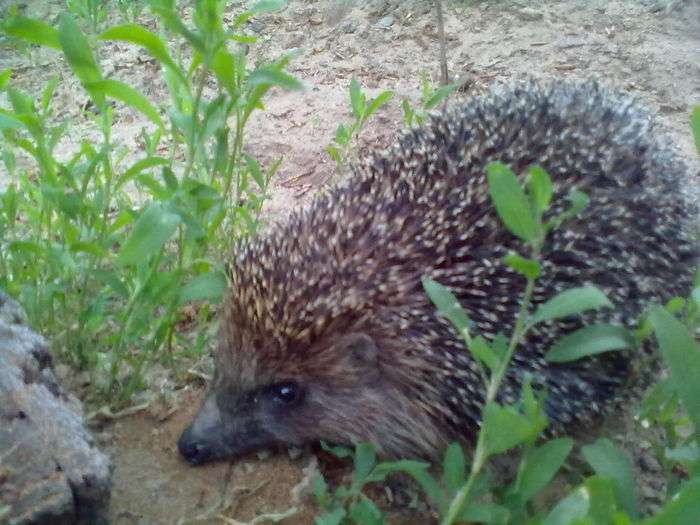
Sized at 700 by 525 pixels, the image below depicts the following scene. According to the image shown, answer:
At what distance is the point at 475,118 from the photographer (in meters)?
3.43

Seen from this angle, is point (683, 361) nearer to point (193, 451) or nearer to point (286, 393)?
point (286, 393)

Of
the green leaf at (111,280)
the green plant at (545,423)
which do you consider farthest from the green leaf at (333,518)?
the green leaf at (111,280)

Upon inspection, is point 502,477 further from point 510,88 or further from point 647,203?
point 510,88

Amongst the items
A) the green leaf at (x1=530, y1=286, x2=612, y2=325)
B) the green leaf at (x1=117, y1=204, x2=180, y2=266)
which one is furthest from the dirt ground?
the green leaf at (x1=530, y1=286, x2=612, y2=325)

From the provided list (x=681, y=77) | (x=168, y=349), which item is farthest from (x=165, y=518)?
(x=681, y=77)

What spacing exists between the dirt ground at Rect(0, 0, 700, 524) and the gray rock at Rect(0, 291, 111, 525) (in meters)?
2.55

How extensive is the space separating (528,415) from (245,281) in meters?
1.48

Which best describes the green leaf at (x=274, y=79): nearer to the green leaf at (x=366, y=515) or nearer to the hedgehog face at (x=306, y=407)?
the hedgehog face at (x=306, y=407)

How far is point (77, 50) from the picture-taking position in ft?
7.88

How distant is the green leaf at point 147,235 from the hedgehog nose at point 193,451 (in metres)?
0.98

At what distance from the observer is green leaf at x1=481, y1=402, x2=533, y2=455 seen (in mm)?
1823

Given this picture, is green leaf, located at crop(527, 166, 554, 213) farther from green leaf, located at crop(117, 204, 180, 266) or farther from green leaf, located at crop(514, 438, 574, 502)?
green leaf, located at crop(117, 204, 180, 266)

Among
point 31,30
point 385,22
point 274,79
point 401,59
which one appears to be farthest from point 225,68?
point 385,22

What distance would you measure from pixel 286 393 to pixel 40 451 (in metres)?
1.18
